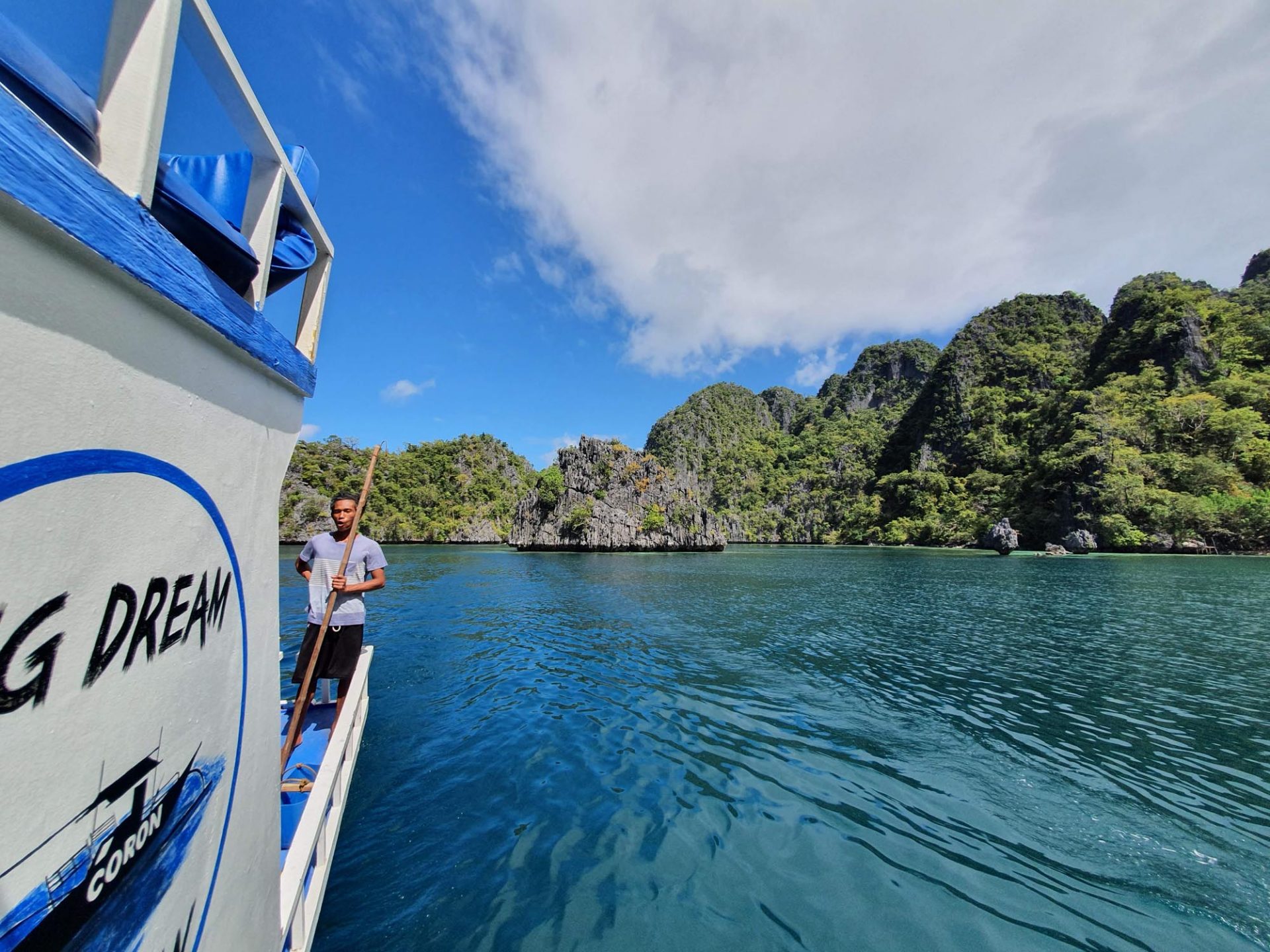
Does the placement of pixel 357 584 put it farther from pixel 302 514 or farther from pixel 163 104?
pixel 302 514

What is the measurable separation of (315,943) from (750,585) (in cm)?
2555

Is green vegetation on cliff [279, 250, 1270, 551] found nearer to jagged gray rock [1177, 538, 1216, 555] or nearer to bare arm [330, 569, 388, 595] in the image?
jagged gray rock [1177, 538, 1216, 555]

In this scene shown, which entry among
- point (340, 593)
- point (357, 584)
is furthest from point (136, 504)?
point (340, 593)

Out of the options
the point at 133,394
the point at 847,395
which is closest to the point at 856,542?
the point at 847,395

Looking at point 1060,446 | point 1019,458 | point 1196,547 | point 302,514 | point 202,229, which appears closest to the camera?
point 202,229

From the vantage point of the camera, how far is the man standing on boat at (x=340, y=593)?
5324 millimetres

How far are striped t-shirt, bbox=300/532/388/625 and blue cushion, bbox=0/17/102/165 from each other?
4.41m

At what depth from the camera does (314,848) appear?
344 centimetres

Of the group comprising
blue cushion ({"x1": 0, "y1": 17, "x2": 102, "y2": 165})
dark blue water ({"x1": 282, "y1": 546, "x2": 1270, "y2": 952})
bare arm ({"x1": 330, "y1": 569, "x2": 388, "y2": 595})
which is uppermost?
blue cushion ({"x1": 0, "y1": 17, "x2": 102, "y2": 165})

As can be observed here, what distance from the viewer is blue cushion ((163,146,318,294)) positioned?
2.14 meters

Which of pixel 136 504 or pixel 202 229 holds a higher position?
pixel 202 229

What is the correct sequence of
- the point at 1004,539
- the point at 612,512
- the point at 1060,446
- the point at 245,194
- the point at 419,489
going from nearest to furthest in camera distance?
the point at 245,194 → the point at 1004,539 → the point at 1060,446 → the point at 612,512 → the point at 419,489

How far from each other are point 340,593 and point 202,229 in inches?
175

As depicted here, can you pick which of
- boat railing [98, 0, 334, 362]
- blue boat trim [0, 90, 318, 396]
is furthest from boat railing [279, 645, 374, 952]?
boat railing [98, 0, 334, 362]
